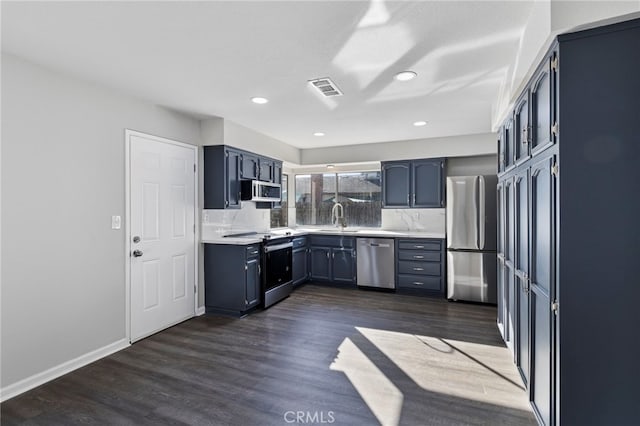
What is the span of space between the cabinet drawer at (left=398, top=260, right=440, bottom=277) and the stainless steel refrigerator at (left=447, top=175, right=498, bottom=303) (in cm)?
23

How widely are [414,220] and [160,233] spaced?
154 inches

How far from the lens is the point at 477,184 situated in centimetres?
457

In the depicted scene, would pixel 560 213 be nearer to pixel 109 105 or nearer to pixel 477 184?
pixel 477 184

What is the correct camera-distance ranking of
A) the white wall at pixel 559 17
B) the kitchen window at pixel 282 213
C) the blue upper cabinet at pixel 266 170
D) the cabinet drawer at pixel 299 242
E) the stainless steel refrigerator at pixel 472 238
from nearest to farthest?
the white wall at pixel 559 17, the stainless steel refrigerator at pixel 472 238, the blue upper cabinet at pixel 266 170, the cabinet drawer at pixel 299 242, the kitchen window at pixel 282 213

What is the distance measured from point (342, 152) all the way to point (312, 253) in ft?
6.07

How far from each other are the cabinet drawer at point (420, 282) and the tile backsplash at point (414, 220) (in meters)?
0.91

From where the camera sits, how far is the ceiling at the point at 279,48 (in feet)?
6.19

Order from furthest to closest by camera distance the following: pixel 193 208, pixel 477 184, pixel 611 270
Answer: pixel 477 184 < pixel 193 208 < pixel 611 270

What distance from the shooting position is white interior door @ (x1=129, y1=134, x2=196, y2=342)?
332cm

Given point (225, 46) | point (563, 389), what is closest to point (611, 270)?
point (563, 389)

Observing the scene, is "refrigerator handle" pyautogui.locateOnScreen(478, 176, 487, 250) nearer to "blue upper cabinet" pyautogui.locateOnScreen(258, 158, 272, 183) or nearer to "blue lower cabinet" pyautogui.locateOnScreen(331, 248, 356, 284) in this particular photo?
"blue lower cabinet" pyautogui.locateOnScreen(331, 248, 356, 284)

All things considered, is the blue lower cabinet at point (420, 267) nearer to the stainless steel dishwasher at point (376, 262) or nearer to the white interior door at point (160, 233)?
the stainless steel dishwasher at point (376, 262)

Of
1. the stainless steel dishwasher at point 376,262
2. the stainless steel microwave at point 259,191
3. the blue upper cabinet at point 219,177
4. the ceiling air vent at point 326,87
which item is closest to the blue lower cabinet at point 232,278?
the blue upper cabinet at point 219,177

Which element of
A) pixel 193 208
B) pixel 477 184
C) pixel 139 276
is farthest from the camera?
pixel 477 184
